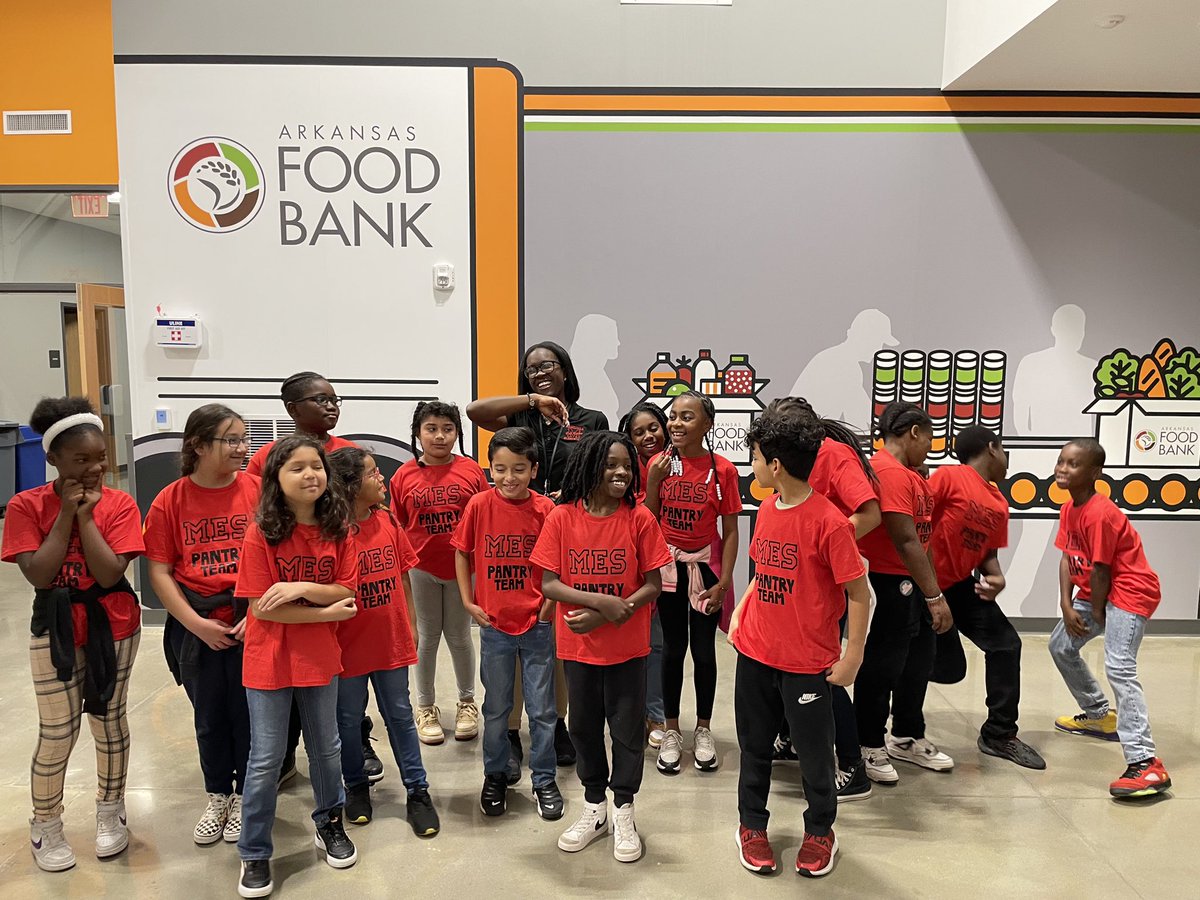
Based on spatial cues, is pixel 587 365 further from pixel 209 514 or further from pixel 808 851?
pixel 808 851

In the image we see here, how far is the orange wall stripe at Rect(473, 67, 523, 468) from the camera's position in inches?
Result: 190

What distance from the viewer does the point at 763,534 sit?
254cm

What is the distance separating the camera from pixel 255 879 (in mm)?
2469

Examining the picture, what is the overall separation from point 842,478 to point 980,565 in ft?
3.31

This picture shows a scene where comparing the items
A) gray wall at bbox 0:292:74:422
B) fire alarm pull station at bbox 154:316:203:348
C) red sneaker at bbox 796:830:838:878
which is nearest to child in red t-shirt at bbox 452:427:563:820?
red sneaker at bbox 796:830:838:878

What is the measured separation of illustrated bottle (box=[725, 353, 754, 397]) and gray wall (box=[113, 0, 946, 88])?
167 cm

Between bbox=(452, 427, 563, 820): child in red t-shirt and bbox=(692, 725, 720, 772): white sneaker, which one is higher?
bbox=(452, 427, 563, 820): child in red t-shirt

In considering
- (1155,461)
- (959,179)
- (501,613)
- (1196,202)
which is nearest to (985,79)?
(959,179)

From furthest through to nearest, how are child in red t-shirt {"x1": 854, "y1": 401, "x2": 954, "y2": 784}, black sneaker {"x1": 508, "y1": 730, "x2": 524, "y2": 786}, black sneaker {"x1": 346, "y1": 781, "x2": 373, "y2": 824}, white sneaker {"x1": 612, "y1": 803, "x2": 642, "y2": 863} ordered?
black sneaker {"x1": 508, "y1": 730, "x2": 524, "y2": 786}
child in red t-shirt {"x1": 854, "y1": 401, "x2": 954, "y2": 784}
black sneaker {"x1": 346, "y1": 781, "x2": 373, "y2": 824}
white sneaker {"x1": 612, "y1": 803, "x2": 642, "y2": 863}

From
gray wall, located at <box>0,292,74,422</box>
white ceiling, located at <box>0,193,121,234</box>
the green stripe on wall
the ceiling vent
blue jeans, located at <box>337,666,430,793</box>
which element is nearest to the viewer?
blue jeans, located at <box>337,666,430,793</box>

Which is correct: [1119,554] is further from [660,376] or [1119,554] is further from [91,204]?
[91,204]

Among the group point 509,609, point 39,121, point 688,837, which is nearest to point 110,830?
point 509,609

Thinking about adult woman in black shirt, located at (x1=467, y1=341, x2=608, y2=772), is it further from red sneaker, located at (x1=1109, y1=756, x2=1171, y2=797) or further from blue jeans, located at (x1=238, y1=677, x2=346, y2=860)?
red sneaker, located at (x1=1109, y1=756, x2=1171, y2=797)

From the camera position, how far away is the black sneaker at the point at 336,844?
2.62 meters
